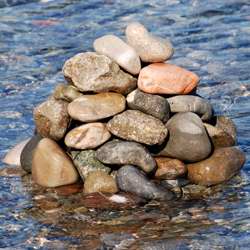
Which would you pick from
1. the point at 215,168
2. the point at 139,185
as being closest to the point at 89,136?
the point at 139,185

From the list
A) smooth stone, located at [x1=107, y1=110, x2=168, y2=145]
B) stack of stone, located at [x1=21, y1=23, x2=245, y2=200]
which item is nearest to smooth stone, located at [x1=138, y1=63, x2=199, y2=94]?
stack of stone, located at [x1=21, y1=23, x2=245, y2=200]

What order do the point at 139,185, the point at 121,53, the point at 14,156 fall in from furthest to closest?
1. the point at 14,156
2. the point at 121,53
3. the point at 139,185

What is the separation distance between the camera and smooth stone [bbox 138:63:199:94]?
7.18 meters

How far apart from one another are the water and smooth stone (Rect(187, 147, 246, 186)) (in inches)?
3.6

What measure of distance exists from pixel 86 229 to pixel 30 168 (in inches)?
48.9

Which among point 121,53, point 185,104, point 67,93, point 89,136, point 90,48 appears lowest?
point 90,48

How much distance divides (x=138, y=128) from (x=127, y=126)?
9 cm

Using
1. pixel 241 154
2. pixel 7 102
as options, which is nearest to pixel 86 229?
pixel 241 154

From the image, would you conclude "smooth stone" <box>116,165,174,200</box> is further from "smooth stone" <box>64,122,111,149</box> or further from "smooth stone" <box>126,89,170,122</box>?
"smooth stone" <box>126,89,170,122</box>

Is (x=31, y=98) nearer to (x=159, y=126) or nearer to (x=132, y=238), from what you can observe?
(x=159, y=126)

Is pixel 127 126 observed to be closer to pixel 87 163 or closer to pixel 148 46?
pixel 87 163

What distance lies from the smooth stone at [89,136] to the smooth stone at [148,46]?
2.20 feet

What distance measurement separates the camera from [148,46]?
286 inches

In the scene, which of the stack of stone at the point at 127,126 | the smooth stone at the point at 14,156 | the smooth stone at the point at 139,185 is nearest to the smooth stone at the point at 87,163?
the stack of stone at the point at 127,126
